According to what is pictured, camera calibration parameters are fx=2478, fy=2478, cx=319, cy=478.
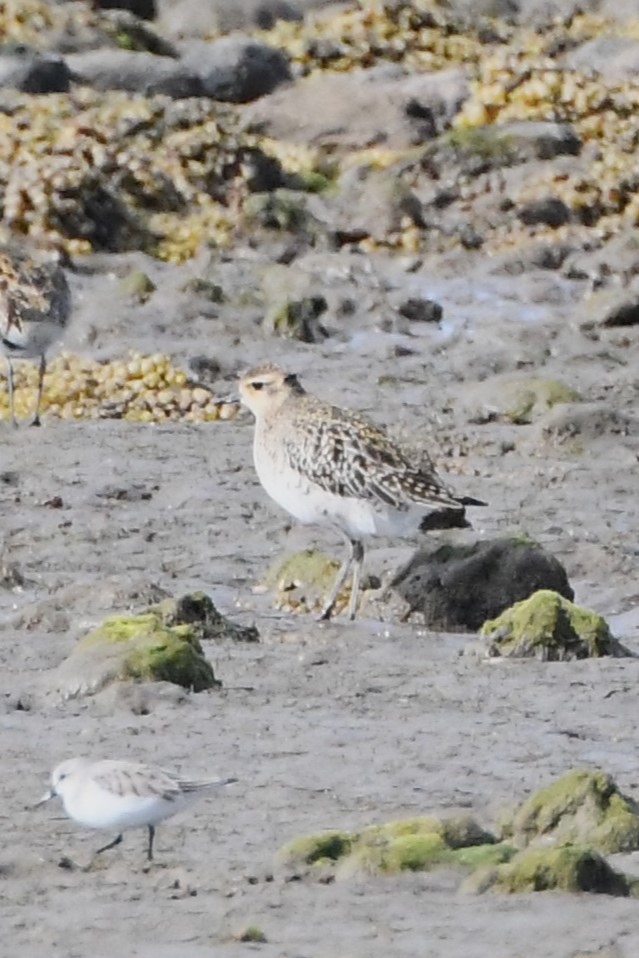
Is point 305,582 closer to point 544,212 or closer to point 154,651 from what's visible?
point 154,651

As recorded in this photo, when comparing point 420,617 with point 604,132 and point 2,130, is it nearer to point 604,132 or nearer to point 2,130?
point 2,130

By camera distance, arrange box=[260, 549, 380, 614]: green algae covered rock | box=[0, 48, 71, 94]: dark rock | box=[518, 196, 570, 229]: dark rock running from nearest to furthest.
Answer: box=[260, 549, 380, 614]: green algae covered rock → box=[518, 196, 570, 229]: dark rock → box=[0, 48, 71, 94]: dark rock

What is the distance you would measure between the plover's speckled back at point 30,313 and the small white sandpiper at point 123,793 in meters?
8.17

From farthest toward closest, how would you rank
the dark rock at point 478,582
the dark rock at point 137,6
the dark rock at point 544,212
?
1. the dark rock at point 137,6
2. the dark rock at point 544,212
3. the dark rock at point 478,582

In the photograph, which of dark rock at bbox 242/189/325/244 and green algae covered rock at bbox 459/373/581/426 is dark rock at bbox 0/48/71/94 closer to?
dark rock at bbox 242/189/325/244

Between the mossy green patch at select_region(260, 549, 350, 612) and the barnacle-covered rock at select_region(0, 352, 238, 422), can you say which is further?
the barnacle-covered rock at select_region(0, 352, 238, 422)

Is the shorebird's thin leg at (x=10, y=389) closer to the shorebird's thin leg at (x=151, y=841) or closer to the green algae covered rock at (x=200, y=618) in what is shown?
the green algae covered rock at (x=200, y=618)

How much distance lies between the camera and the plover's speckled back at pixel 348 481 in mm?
11094

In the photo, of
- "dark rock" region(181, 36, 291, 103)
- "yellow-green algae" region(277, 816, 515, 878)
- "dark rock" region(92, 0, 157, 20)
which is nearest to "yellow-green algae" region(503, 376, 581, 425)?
"yellow-green algae" region(277, 816, 515, 878)

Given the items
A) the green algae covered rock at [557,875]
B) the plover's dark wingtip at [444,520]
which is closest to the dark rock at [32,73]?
A: the plover's dark wingtip at [444,520]

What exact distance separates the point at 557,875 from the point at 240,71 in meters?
17.7

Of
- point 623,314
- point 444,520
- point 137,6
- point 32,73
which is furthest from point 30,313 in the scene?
point 137,6

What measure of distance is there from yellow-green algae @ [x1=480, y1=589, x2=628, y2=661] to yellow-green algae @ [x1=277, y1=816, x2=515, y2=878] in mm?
2868

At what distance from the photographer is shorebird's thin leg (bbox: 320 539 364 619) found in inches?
427
